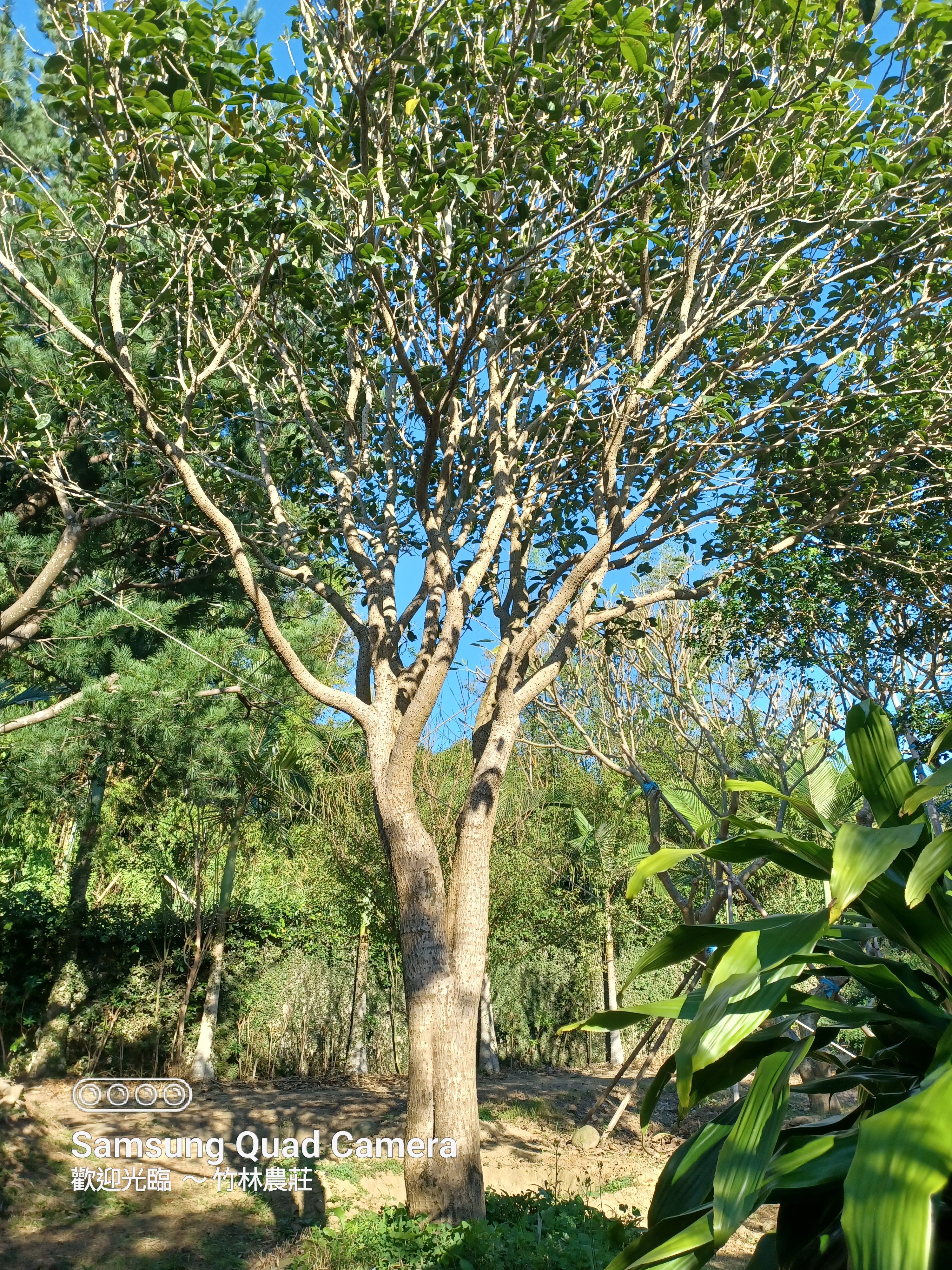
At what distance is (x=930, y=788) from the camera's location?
184 cm

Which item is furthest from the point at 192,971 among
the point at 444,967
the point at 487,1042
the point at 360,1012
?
the point at 444,967

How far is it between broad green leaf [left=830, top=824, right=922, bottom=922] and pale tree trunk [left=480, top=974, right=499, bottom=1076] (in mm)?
10493

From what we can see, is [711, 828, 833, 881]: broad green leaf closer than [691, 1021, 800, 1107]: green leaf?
No

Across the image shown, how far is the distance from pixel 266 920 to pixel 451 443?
8.13 m

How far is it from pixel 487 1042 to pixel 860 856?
36.5 feet

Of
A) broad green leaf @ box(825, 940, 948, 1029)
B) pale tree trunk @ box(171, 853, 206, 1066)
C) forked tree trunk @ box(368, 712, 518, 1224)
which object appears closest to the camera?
broad green leaf @ box(825, 940, 948, 1029)

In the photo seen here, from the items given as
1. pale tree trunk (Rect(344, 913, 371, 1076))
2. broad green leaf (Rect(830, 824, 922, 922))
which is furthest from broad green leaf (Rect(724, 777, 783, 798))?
pale tree trunk (Rect(344, 913, 371, 1076))

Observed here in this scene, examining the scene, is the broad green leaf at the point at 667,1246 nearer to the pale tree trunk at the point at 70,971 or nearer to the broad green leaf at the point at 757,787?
the broad green leaf at the point at 757,787

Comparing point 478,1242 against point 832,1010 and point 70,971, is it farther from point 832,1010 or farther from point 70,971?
point 70,971

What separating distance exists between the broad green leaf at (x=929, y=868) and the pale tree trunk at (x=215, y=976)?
29.2 feet

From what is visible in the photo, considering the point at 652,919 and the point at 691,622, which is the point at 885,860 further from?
the point at 652,919

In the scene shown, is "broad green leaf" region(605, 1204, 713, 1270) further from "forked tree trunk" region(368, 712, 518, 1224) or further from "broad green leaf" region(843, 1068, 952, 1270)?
"forked tree trunk" region(368, 712, 518, 1224)

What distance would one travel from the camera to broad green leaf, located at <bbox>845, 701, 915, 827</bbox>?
214 centimetres

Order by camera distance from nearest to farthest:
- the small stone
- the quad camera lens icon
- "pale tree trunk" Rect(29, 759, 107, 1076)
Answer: the small stone → the quad camera lens icon → "pale tree trunk" Rect(29, 759, 107, 1076)
